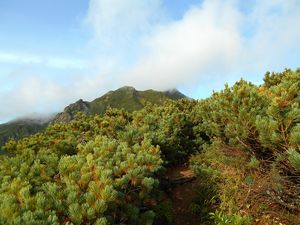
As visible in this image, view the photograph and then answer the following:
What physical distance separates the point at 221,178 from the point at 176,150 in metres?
5.09

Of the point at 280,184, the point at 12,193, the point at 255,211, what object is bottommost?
the point at 255,211

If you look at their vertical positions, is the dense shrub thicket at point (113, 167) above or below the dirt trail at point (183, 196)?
above

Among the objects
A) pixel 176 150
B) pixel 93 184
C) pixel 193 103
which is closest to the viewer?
pixel 93 184

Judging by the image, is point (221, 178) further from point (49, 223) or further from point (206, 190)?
point (49, 223)

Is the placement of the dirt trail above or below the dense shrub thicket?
Answer: below

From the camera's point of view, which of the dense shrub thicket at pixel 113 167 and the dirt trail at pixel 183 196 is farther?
the dirt trail at pixel 183 196

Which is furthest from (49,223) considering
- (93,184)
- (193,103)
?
(193,103)

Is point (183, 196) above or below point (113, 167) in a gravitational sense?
below

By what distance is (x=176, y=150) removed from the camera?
16.0m

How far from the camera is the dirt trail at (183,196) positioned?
1149 centimetres

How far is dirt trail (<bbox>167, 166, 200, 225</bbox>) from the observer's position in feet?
37.7

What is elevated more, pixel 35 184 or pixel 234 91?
pixel 234 91

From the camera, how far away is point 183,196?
13281mm

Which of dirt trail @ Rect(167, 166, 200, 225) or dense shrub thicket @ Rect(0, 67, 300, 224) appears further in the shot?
dirt trail @ Rect(167, 166, 200, 225)
